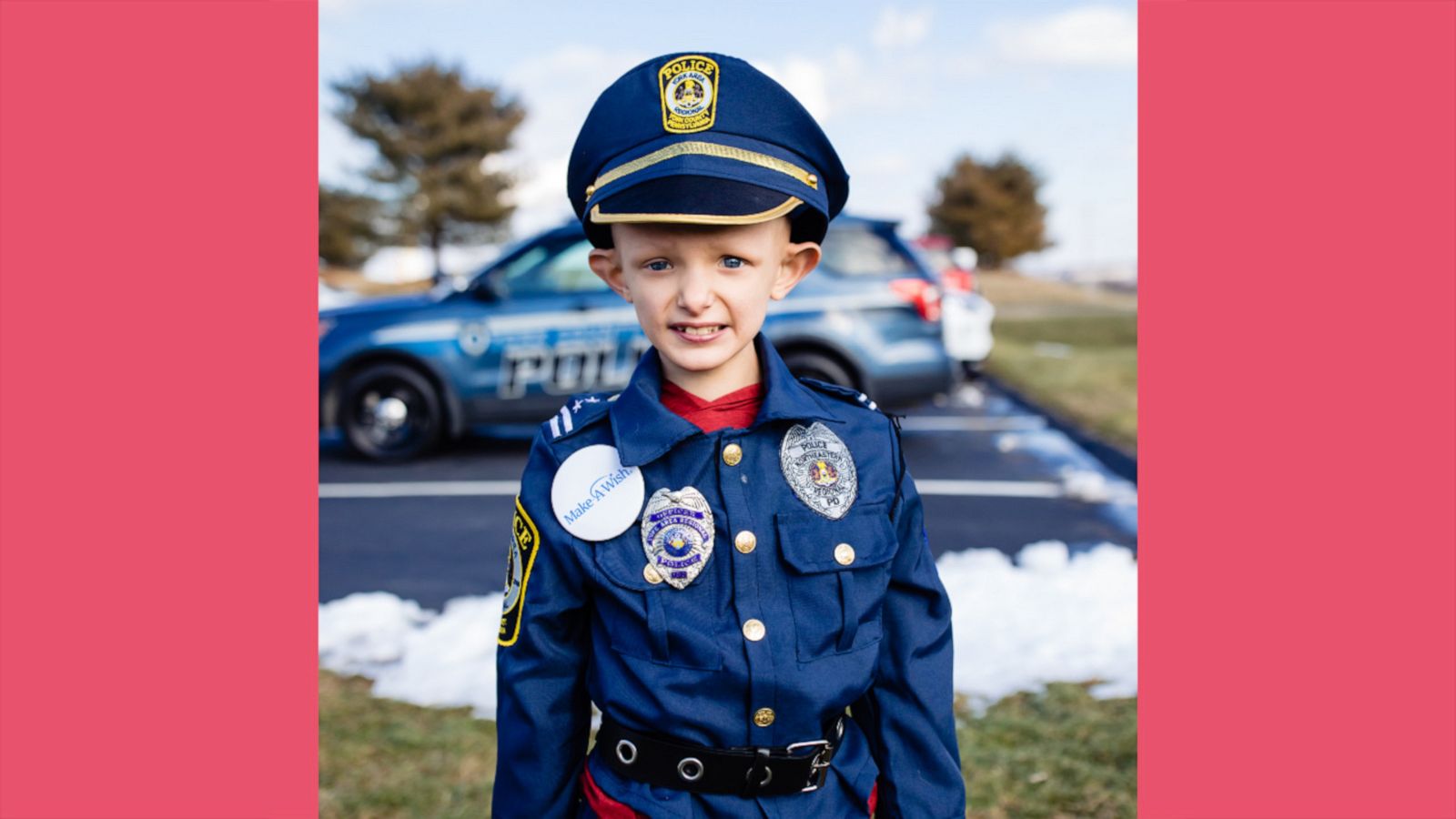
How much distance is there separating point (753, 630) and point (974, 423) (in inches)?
319

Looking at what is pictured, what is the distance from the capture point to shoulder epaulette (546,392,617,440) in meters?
1.74

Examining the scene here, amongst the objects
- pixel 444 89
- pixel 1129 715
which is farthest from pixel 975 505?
pixel 444 89

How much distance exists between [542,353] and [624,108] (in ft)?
19.9

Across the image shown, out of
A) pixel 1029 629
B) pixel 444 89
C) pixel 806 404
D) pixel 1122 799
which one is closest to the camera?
pixel 806 404

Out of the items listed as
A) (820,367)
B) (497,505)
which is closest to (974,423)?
(820,367)

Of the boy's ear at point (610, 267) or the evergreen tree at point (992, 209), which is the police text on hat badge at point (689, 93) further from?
the evergreen tree at point (992, 209)

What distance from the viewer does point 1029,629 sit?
4.23m

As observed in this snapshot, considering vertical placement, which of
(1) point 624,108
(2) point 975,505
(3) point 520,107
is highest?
(3) point 520,107

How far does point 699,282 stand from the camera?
1.59 meters

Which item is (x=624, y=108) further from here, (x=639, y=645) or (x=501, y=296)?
(x=501, y=296)

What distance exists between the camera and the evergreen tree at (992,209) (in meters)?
42.6

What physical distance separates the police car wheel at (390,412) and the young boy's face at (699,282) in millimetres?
6486

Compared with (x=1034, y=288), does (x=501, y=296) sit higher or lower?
lower

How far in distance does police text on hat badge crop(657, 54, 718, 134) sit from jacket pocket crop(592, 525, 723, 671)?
0.60 m
